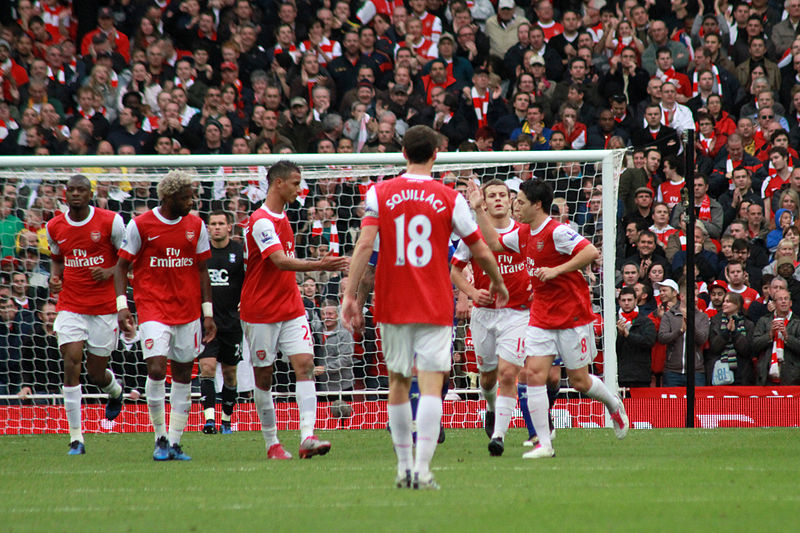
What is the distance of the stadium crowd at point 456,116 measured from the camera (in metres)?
14.1

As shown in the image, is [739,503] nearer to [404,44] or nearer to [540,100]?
[540,100]

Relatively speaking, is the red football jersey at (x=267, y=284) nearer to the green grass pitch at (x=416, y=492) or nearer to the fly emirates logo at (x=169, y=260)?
the fly emirates logo at (x=169, y=260)

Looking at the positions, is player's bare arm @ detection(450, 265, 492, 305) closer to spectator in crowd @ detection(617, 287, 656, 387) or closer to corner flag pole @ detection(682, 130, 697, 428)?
corner flag pole @ detection(682, 130, 697, 428)

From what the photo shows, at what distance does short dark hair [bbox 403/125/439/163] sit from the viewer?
7098 millimetres

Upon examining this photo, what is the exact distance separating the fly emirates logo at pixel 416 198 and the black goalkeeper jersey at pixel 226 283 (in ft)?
20.2

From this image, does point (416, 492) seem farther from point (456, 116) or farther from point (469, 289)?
point (456, 116)

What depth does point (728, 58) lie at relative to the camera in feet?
63.0

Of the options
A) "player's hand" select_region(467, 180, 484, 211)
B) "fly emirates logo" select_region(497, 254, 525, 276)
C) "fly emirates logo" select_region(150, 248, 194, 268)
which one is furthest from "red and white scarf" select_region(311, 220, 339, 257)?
"player's hand" select_region(467, 180, 484, 211)

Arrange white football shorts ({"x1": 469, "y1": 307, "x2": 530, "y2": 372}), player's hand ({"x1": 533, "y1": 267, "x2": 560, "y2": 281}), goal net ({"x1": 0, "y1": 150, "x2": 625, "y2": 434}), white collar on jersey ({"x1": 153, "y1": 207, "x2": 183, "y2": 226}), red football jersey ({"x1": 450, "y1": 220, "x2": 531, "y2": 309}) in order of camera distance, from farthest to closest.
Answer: goal net ({"x1": 0, "y1": 150, "x2": 625, "y2": 434}) → red football jersey ({"x1": 450, "y1": 220, "x2": 531, "y2": 309}) → white football shorts ({"x1": 469, "y1": 307, "x2": 530, "y2": 372}) → white collar on jersey ({"x1": 153, "y1": 207, "x2": 183, "y2": 226}) → player's hand ({"x1": 533, "y1": 267, "x2": 560, "y2": 281})

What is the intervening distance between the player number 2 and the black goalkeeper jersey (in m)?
6.16

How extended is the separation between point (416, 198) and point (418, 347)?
0.95 metres

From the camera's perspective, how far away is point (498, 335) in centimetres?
1043

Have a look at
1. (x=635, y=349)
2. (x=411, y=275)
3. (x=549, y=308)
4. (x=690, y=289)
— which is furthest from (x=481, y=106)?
(x=411, y=275)

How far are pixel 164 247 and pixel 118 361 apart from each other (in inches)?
201
